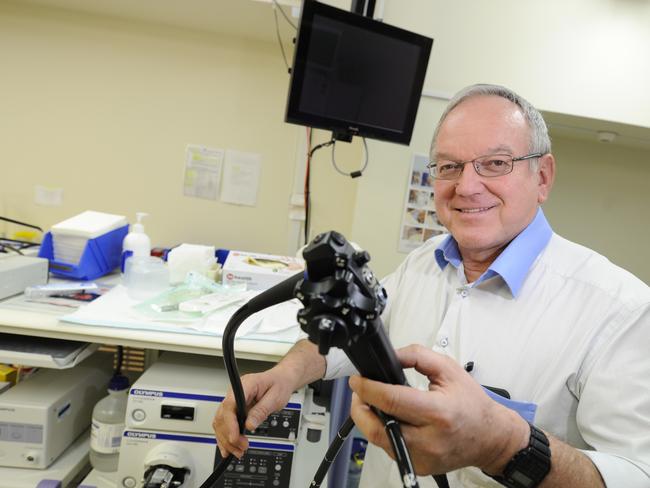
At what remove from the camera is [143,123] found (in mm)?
1874

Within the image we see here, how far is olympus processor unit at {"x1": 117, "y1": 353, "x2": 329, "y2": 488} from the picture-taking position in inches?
37.7

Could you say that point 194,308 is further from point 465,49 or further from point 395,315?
point 465,49

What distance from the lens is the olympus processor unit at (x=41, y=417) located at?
105 centimetres

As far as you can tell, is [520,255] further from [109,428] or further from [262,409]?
[109,428]

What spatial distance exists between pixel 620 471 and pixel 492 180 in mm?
556

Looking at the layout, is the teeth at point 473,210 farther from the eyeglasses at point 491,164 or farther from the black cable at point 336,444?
the black cable at point 336,444

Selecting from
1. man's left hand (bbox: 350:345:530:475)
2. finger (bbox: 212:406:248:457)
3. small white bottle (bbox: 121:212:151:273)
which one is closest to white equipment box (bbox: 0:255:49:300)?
small white bottle (bbox: 121:212:151:273)

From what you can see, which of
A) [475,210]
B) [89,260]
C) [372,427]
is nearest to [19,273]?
[89,260]

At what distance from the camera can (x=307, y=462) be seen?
3.68 ft

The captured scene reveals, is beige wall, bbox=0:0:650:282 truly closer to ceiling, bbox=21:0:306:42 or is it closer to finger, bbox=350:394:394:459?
ceiling, bbox=21:0:306:42

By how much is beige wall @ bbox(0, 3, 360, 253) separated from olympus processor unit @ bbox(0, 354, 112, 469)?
2.88ft

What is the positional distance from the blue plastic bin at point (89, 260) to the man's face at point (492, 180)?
1176 mm

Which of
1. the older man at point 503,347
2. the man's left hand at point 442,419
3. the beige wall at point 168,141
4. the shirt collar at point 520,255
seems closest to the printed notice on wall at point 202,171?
the beige wall at point 168,141

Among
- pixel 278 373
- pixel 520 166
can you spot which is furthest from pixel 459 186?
pixel 278 373
